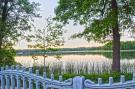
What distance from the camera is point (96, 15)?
744 inches

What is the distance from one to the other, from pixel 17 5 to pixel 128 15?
18.2 feet

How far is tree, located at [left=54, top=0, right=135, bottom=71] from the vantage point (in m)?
17.7

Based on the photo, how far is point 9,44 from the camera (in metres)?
18.9

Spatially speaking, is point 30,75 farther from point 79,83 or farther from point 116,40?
point 116,40

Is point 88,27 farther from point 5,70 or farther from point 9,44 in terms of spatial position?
point 5,70

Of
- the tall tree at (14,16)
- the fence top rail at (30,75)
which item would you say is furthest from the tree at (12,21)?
the fence top rail at (30,75)

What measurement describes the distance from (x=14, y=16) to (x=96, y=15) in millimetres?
4086

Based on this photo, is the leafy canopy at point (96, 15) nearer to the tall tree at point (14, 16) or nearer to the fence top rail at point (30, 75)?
the tall tree at point (14, 16)

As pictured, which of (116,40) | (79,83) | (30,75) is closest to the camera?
(79,83)

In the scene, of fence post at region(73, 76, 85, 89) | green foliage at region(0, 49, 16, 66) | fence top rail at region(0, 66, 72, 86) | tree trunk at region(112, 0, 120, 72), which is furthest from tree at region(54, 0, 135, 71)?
fence post at region(73, 76, 85, 89)

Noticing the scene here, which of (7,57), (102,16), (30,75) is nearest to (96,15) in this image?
(102,16)

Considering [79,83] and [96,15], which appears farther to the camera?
[96,15]

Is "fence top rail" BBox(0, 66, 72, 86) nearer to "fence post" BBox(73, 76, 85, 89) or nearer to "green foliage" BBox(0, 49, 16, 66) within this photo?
"fence post" BBox(73, 76, 85, 89)

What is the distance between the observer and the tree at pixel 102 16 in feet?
58.0
